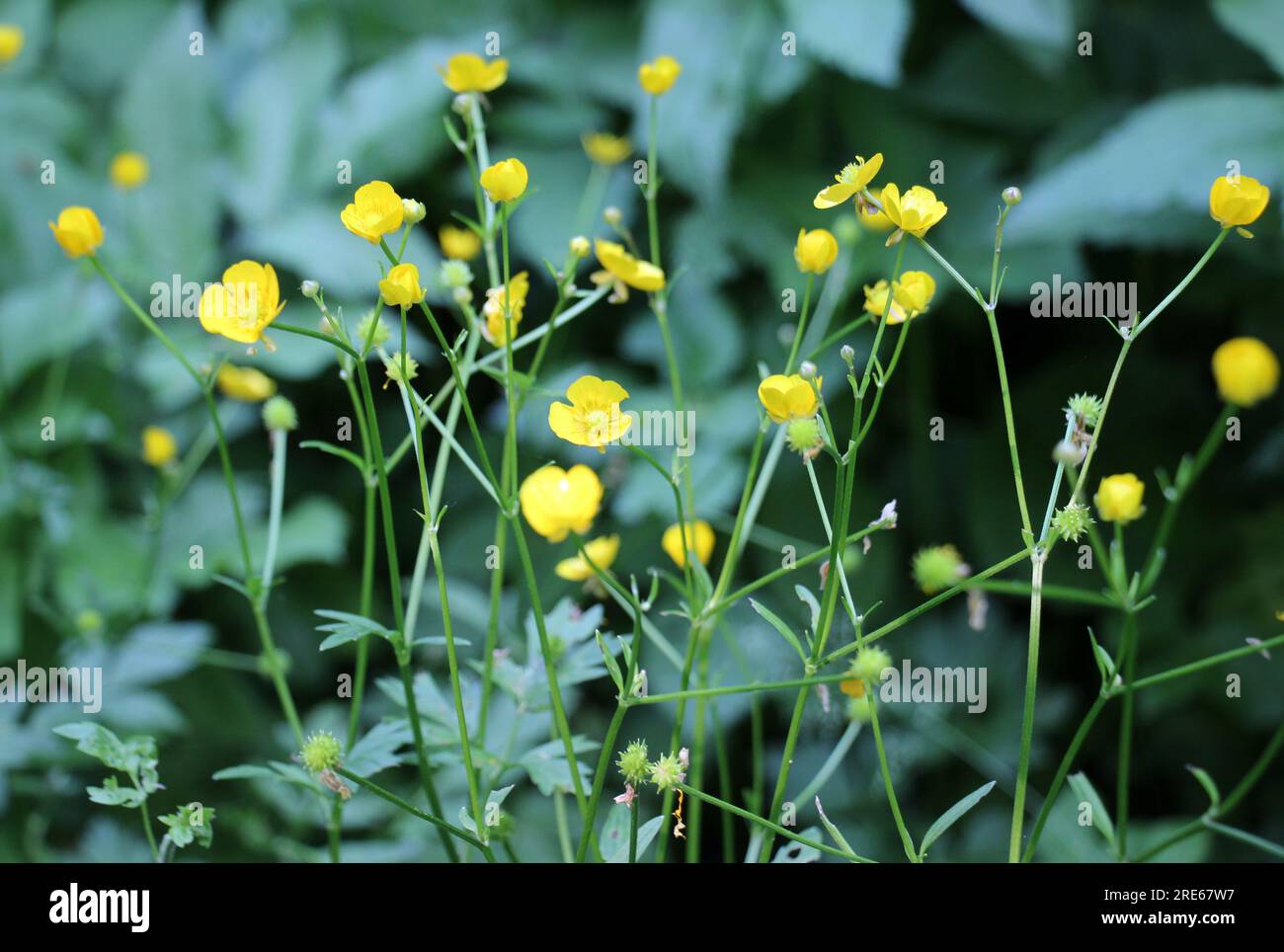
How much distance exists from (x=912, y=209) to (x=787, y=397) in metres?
0.09

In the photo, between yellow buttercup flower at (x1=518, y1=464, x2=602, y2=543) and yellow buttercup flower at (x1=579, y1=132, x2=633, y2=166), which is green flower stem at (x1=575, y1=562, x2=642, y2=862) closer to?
yellow buttercup flower at (x1=518, y1=464, x2=602, y2=543)

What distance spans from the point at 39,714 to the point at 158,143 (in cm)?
65

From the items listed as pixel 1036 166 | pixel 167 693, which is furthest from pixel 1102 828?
pixel 167 693

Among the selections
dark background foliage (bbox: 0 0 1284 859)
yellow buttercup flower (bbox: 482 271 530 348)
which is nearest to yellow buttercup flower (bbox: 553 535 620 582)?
yellow buttercup flower (bbox: 482 271 530 348)

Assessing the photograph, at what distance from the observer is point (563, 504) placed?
400 mm

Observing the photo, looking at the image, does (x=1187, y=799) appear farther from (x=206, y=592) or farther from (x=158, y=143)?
(x=158, y=143)

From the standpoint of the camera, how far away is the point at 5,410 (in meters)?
1.07

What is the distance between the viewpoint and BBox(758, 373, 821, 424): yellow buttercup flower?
15.5 inches

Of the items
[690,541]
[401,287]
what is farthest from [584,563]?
[401,287]

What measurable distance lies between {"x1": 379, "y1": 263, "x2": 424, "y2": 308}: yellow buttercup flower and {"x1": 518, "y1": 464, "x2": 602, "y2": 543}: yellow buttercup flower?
84 millimetres

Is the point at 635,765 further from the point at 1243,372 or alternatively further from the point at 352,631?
the point at 1243,372
